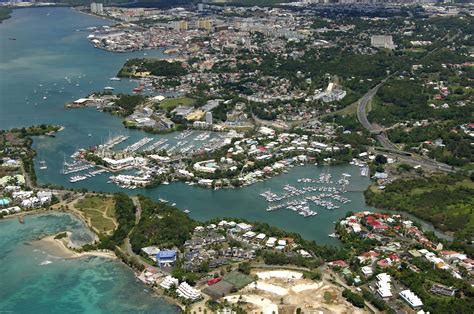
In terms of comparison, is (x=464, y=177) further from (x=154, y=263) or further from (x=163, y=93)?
(x=163, y=93)

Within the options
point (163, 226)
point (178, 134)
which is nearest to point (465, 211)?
point (163, 226)

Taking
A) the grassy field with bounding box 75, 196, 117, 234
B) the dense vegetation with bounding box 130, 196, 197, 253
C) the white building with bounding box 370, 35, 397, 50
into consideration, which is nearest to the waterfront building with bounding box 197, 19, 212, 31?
the white building with bounding box 370, 35, 397, 50

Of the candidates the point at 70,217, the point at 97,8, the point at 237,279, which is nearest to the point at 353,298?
the point at 237,279

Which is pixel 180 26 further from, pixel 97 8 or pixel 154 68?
pixel 154 68

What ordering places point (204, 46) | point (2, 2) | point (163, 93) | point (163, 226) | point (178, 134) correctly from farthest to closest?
1. point (2, 2)
2. point (204, 46)
3. point (163, 93)
4. point (178, 134)
5. point (163, 226)

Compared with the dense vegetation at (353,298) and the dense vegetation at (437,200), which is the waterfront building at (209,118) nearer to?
the dense vegetation at (437,200)
